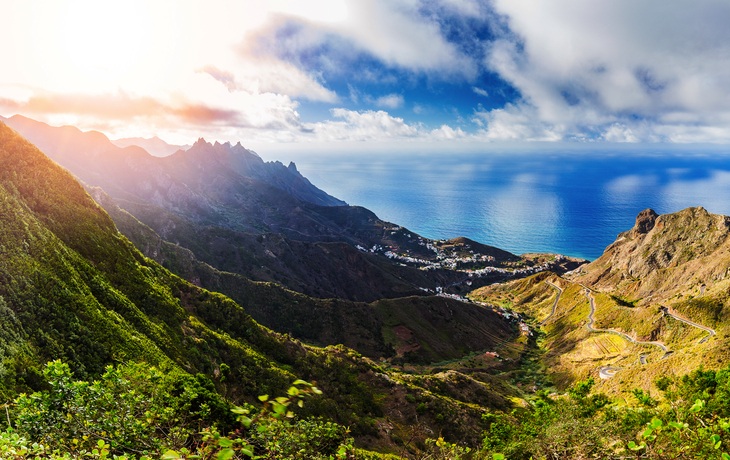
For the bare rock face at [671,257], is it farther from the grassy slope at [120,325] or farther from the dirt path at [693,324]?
the grassy slope at [120,325]

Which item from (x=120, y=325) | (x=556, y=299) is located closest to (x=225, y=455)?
(x=120, y=325)

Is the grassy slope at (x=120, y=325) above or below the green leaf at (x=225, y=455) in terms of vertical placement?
below

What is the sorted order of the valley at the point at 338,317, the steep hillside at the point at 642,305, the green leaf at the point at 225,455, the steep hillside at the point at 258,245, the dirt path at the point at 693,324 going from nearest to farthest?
the green leaf at the point at 225,455 < the valley at the point at 338,317 < the steep hillside at the point at 642,305 < the dirt path at the point at 693,324 < the steep hillside at the point at 258,245

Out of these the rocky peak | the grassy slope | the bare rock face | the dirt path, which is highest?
the rocky peak

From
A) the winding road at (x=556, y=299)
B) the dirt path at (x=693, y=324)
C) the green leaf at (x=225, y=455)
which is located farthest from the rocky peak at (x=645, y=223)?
the green leaf at (x=225, y=455)

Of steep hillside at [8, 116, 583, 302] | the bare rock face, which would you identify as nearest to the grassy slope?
steep hillside at [8, 116, 583, 302]

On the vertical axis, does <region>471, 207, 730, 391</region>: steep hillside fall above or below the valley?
above

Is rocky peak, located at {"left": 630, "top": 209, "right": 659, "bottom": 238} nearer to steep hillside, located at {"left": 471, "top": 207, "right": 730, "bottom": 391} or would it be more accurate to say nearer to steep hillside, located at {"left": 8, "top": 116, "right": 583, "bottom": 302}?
steep hillside, located at {"left": 471, "top": 207, "right": 730, "bottom": 391}

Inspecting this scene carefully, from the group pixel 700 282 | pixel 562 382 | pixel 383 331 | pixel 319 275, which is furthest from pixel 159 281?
pixel 700 282

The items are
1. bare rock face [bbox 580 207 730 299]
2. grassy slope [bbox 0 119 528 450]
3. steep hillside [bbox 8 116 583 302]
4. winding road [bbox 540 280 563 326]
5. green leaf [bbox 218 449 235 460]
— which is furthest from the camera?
winding road [bbox 540 280 563 326]

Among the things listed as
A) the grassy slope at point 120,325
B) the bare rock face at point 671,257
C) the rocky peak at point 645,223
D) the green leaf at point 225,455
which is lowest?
the grassy slope at point 120,325

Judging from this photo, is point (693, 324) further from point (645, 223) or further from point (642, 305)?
point (645, 223)

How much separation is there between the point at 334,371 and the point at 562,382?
186 feet

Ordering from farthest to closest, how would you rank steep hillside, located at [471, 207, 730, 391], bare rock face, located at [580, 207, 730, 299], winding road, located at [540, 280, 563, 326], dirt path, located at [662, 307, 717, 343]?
winding road, located at [540, 280, 563, 326] → bare rock face, located at [580, 207, 730, 299] → dirt path, located at [662, 307, 717, 343] → steep hillside, located at [471, 207, 730, 391]
